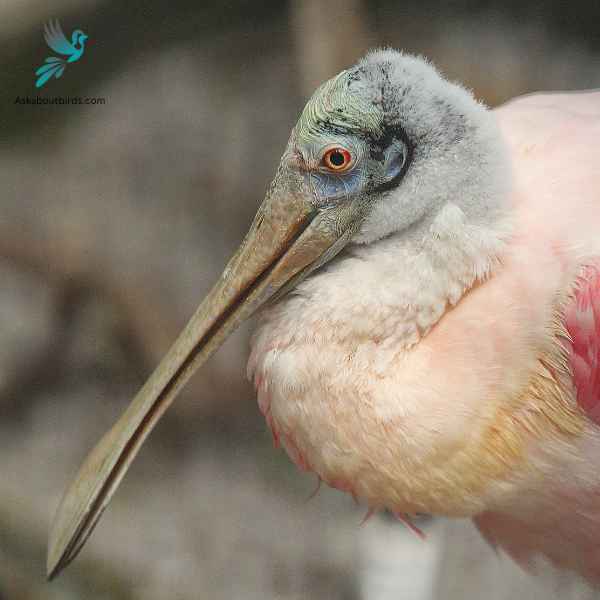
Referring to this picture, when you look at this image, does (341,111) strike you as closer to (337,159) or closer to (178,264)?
(337,159)

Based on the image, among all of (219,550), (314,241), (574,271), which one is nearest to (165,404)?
(314,241)

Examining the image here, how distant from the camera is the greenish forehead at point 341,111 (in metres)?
1.06

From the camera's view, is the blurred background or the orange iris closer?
the orange iris

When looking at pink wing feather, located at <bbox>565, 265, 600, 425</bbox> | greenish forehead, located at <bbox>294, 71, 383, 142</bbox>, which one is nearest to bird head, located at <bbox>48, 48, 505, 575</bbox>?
greenish forehead, located at <bbox>294, 71, 383, 142</bbox>

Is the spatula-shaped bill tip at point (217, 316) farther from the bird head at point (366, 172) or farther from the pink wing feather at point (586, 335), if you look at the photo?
the pink wing feather at point (586, 335)

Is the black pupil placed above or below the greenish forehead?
below

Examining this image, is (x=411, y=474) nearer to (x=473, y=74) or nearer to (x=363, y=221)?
(x=363, y=221)

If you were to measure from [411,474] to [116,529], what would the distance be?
4.90 feet

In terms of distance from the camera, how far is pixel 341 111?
1059 millimetres

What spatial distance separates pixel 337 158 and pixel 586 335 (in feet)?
1.29

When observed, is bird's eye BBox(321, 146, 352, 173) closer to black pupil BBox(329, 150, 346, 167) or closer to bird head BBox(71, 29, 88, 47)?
black pupil BBox(329, 150, 346, 167)

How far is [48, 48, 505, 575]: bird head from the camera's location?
1.06 m

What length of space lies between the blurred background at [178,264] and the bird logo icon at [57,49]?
3 cm

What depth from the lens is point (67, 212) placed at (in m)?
Answer: 2.25
